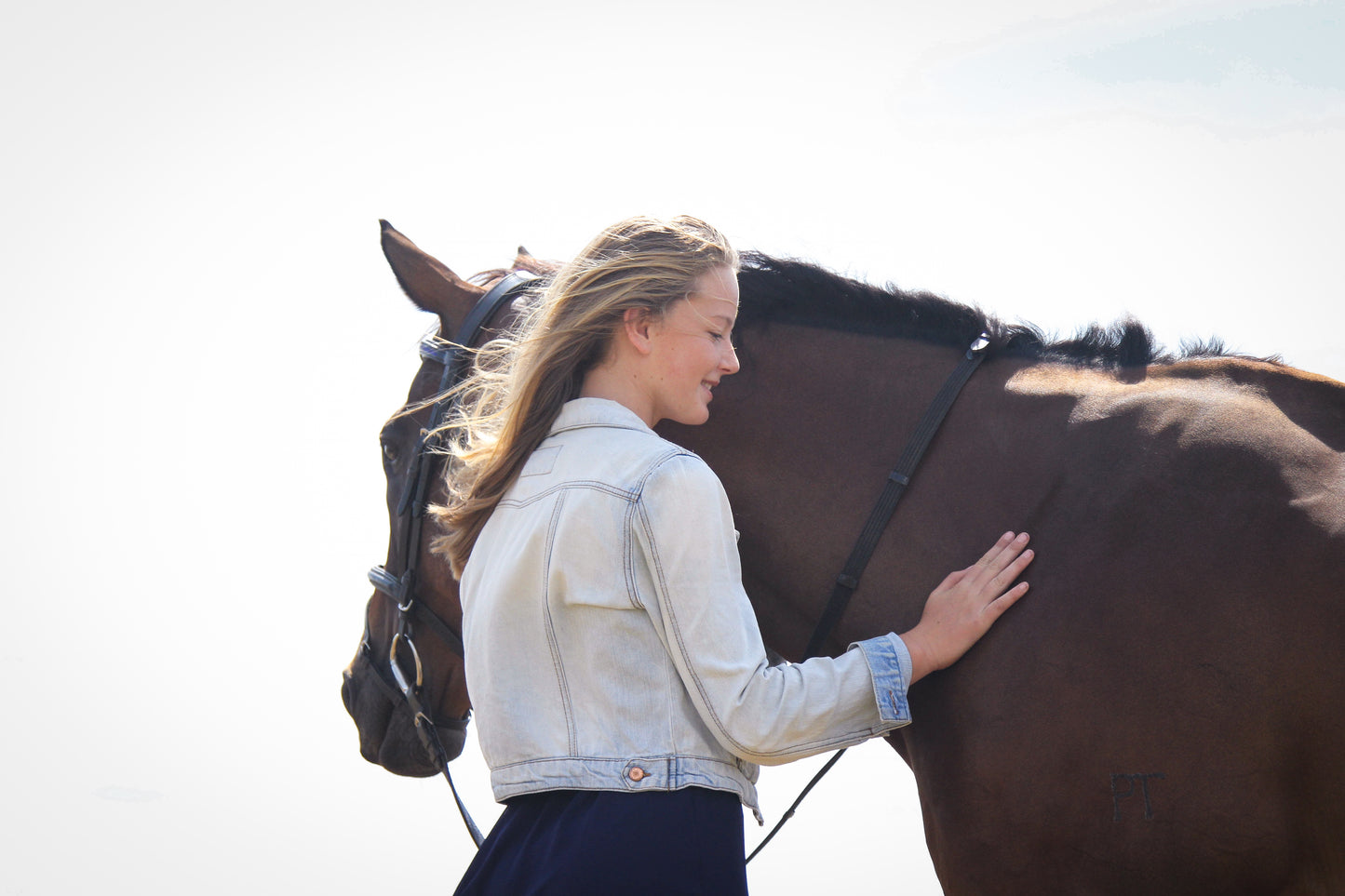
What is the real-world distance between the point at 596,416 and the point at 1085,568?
3.49 ft

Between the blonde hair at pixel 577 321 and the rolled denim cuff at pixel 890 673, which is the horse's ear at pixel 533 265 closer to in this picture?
the blonde hair at pixel 577 321

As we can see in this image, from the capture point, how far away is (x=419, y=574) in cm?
304

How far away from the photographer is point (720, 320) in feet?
7.00

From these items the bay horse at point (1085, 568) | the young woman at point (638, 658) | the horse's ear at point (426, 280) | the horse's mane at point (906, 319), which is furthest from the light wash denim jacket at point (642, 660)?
the horse's ear at point (426, 280)

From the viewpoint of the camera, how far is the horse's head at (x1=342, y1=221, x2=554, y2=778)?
2.99m

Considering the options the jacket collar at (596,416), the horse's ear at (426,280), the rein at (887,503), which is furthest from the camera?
the horse's ear at (426,280)

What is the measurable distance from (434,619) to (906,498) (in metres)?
1.47

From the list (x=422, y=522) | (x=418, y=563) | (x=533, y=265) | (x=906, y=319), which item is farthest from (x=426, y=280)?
(x=906, y=319)

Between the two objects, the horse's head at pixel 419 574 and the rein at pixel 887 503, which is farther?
the horse's head at pixel 419 574

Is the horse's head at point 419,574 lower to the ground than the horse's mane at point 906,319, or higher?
lower

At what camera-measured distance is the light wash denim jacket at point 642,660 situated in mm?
1845

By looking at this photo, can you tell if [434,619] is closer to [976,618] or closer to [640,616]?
[640,616]

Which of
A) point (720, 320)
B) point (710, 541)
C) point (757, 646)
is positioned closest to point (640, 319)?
point (720, 320)

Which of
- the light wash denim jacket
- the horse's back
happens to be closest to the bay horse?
the horse's back
